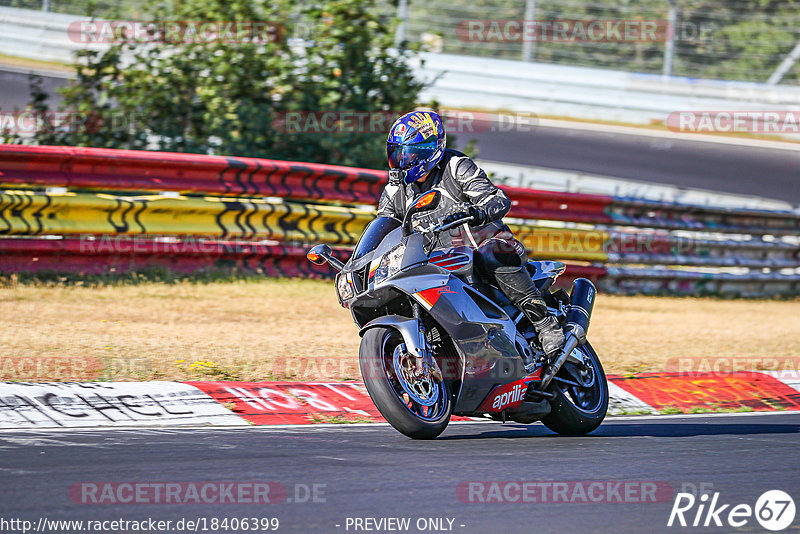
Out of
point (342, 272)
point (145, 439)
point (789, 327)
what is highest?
Result: point (342, 272)

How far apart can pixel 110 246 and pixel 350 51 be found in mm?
4478

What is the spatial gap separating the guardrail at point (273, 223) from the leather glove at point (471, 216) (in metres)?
5.20

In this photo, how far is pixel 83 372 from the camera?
6945 mm

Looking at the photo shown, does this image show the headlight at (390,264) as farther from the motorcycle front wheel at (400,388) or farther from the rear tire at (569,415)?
the rear tire at (569,415)

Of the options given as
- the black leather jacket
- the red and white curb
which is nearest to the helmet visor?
the black leather jacket

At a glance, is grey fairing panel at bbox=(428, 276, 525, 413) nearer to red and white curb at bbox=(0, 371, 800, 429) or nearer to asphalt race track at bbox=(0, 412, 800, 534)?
asphalt race track at bbox=(0, 412, 800, 534)

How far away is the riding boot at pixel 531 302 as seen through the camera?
623cm

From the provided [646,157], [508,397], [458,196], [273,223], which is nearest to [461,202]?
[458,196]

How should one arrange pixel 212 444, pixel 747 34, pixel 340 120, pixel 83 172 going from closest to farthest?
pixel 212 444 < pixel 83 172 < pixel 340 120 < pixel 747 34

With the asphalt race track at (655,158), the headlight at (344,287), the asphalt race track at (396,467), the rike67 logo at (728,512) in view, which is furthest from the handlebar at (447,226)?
the asphalt race track at (655,158)

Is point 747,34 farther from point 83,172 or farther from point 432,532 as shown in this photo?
point 432,532

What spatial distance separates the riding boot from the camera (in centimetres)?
623

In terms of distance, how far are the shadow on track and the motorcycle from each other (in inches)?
7.1

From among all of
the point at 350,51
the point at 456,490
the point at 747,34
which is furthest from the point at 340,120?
the point at 747,34
